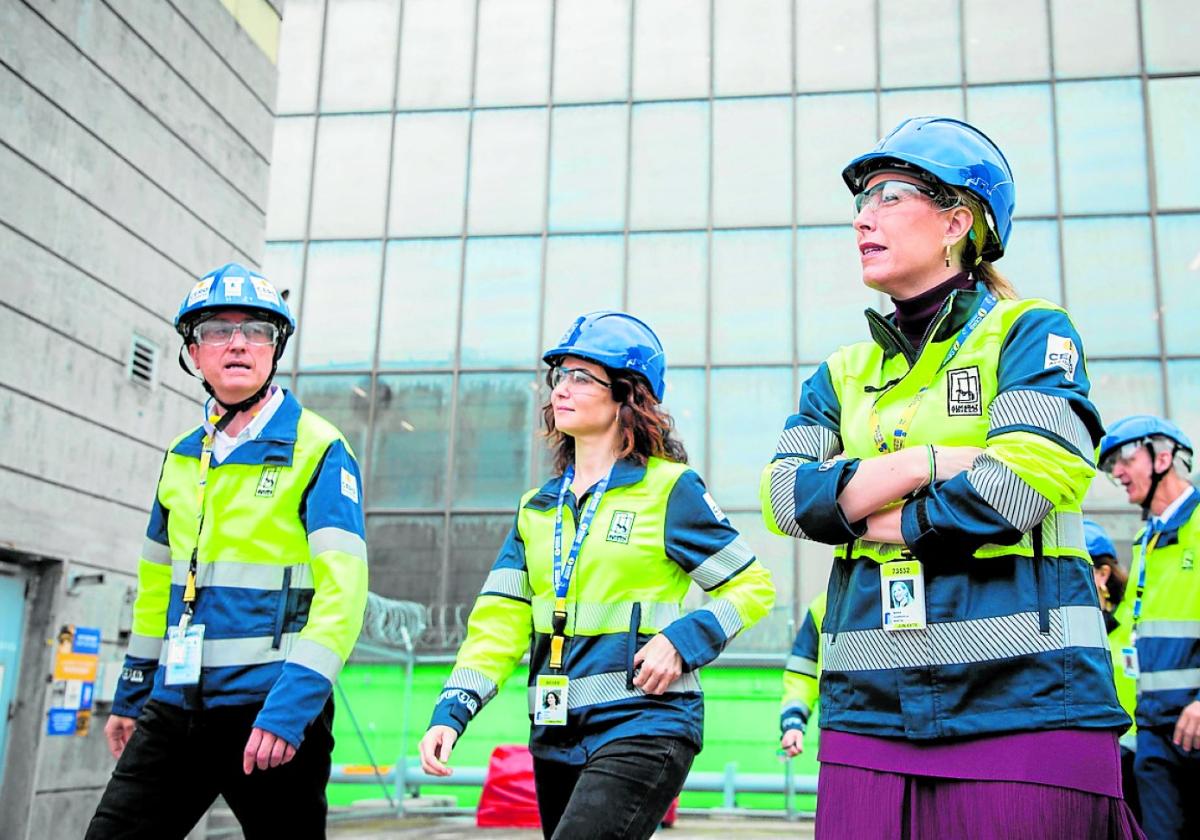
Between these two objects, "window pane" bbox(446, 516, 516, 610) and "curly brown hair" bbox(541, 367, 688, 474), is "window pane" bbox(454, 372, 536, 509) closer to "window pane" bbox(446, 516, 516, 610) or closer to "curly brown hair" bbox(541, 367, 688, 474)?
"window pane" bbox(446, 516, 516, 610)

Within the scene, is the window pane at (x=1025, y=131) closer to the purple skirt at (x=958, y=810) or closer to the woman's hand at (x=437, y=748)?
the woman's hand at (x=437, y=748)

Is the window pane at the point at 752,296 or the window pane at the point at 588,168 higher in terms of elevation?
the window pane at the point at 588,168

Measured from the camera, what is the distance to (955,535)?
2.46 m

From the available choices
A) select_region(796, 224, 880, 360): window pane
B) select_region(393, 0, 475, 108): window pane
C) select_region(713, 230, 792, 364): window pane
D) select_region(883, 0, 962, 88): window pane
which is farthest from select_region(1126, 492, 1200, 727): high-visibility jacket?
select_region(393, 0, 475, 108): window pane

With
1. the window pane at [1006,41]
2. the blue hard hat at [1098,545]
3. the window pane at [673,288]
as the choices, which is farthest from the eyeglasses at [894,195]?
the window pane at [1006,41]

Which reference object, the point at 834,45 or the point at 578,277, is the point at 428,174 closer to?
the point at 578,277

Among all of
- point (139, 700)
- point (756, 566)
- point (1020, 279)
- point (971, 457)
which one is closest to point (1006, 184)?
point (971, 457)

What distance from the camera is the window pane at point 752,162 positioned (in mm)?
19734

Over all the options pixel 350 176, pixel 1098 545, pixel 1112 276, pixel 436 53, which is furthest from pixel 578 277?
pixel 1098 545

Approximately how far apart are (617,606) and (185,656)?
1427 millimetres

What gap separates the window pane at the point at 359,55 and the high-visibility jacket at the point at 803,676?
52.7 ft

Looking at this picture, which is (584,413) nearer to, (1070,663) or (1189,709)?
(1070,663)

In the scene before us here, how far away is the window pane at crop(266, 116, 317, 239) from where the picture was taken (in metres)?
21.0

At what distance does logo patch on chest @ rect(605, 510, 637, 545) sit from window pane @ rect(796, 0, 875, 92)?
1729cm
